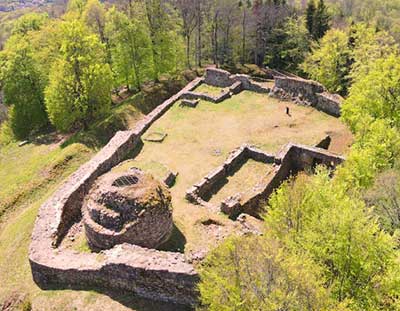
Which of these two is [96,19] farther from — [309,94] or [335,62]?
[335,62]

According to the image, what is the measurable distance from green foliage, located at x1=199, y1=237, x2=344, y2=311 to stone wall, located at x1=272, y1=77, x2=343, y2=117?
24.3 metres

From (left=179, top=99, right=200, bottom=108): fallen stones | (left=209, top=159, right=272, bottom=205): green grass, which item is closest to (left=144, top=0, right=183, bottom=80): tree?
(left=179, top=99, right=200, bottom=108): fallen stones

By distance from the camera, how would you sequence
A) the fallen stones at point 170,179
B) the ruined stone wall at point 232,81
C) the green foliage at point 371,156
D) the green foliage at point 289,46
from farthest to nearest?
the green foliage at point 289,46 < the ruined stone wall at point 232,81 < the fallen stones at point 170,179 < the green foliage at point 371,156

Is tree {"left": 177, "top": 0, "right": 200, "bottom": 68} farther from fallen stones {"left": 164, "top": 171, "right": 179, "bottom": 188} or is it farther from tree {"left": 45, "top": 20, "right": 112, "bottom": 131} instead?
fallen stones {"left": 164, "top": 171, "right": 179, "bottom": 188}

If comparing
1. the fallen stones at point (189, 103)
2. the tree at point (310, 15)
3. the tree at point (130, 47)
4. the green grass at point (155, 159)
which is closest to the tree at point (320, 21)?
the tree at point (310, 15)

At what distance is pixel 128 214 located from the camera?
18375 mm

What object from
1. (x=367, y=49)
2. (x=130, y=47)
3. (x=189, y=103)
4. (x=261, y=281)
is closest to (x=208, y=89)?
(x=189, y=103)

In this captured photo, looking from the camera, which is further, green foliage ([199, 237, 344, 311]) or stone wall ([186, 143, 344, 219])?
stone wall ([186, 143, 344, 219])

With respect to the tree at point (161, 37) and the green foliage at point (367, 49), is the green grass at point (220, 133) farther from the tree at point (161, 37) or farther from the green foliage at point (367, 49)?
the tree at point (161, 37)

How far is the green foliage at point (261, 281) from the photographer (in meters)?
10.5

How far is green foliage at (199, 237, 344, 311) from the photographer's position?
10.5m

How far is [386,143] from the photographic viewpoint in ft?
72.3

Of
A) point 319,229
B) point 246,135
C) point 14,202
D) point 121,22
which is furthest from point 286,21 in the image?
point 319,229

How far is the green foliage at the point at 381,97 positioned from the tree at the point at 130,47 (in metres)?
22.8
